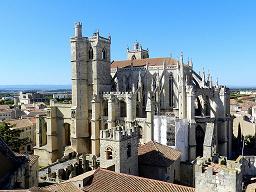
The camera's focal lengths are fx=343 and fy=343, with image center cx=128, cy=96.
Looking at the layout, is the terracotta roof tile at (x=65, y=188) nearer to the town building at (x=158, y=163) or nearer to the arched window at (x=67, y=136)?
the town building at (x=158, y=163)

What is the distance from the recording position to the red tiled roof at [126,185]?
75.3 ft

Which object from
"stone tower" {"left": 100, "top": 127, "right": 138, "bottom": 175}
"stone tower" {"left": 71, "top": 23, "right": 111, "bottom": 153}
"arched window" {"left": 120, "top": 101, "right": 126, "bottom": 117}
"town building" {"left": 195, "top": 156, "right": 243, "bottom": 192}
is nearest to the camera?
"town building" {"left": 195, "top": 156, "right": 243, "bottom": 192}

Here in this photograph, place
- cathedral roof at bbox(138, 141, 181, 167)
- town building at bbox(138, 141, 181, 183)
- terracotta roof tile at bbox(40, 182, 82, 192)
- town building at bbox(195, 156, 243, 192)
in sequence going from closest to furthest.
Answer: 1. town building at bbox(195, 156, 243, 192)
2. terracotta roof tile at bbox(40, 182, 82, 192)
3. town building at bbox(138, 141, 181, 183)
4. cathedral roof at bbox(138, 141, 181, 167)

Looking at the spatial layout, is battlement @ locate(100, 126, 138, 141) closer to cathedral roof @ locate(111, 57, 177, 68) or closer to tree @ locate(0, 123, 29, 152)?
cathedral roof @ locate(111, 57, 177, 68)

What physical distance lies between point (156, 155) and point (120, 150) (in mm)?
4172

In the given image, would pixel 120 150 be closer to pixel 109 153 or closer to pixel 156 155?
pixel 109 153

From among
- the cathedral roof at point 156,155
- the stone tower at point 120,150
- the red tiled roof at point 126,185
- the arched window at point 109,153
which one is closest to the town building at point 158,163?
the cathedral roof at point 156,155

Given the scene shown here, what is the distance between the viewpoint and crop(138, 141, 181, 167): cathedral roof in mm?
30703

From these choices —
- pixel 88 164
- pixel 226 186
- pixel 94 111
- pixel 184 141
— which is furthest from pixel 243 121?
pixel 226 186

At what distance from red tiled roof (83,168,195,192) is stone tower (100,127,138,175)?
13.3ft

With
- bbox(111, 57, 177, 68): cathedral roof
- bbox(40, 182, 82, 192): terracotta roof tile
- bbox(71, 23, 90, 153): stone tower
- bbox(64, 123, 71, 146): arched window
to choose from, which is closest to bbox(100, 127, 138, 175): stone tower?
bbox(40, 182, 82, 192): terracotta roof tile

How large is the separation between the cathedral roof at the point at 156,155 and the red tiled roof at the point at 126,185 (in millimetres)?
6670

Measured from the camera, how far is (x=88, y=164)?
137ft

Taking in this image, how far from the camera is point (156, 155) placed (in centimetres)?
3131
